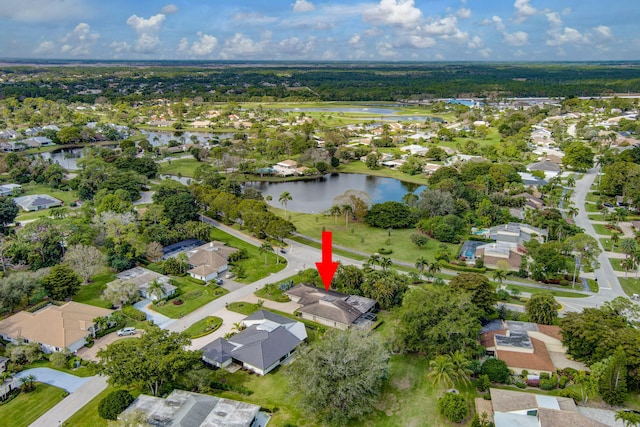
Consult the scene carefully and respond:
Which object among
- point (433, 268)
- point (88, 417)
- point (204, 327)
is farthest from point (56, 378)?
point (433, 268)

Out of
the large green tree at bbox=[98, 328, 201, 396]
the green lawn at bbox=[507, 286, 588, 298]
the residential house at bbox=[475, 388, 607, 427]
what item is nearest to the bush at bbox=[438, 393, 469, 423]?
the residential house at bbox=[475, 388, 607, 427]

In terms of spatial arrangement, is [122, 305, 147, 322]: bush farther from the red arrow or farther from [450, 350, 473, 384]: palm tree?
[450, 350, 473, 384]: palm tree

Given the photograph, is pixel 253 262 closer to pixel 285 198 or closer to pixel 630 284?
pixel 285 198

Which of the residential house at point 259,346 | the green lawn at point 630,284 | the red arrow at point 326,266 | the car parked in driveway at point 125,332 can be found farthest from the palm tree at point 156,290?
the green lawn at point 630,284

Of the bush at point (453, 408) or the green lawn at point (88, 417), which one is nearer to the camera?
the bush at point (453, 408)

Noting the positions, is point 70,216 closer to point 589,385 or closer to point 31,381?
point 31,381

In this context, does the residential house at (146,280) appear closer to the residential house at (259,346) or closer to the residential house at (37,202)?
the residential house at (259,346)

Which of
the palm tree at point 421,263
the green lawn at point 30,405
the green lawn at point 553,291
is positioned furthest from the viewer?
the palm tree at point 421,263
